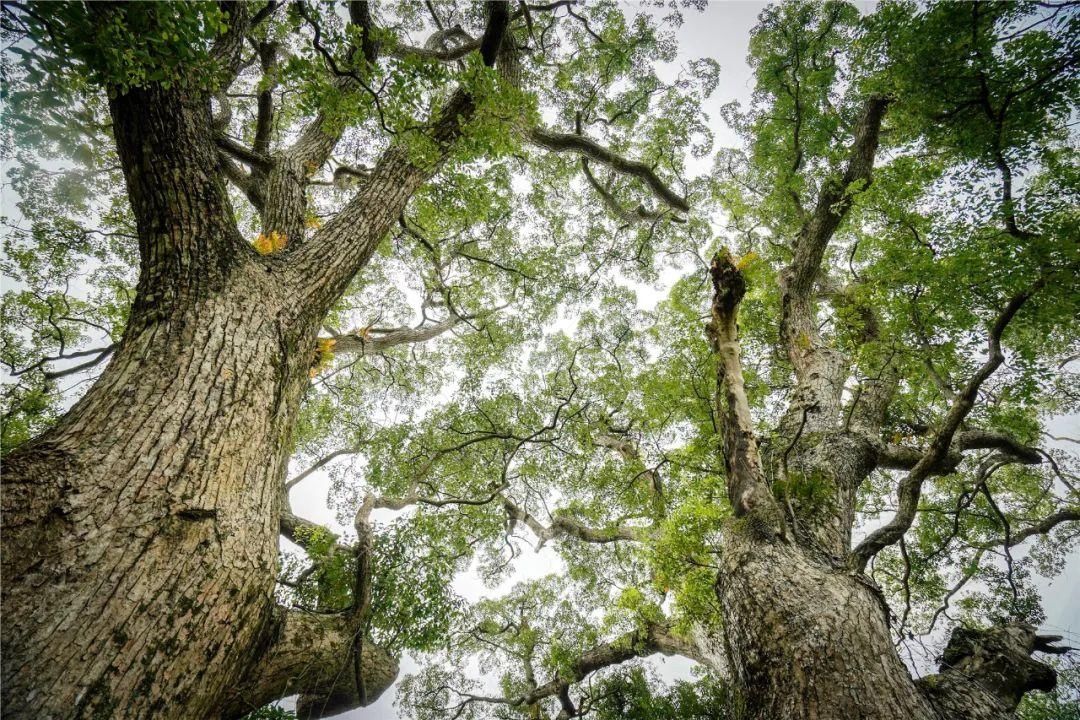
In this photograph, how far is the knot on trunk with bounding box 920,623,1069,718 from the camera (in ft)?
8.41

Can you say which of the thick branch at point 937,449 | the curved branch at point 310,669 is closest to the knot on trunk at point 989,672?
the thick branch at point 937,449

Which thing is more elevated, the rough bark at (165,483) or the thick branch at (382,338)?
the thick branch at (382,338)

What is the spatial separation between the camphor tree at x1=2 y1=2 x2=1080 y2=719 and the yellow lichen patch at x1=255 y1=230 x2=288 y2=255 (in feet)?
0.43

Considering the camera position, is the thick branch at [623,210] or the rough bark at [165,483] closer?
the rough bark at [165,483]

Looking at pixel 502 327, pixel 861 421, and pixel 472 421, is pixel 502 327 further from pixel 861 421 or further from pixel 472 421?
pixel 861 421

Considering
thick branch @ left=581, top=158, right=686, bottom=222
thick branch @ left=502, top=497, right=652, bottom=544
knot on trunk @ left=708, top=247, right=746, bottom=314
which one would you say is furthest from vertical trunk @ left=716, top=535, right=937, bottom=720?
thick branch @ left=581, top=158, right=686, bottom=222

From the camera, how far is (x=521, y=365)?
32.7 ft

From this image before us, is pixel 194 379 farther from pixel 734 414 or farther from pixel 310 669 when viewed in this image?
pixel 734 414

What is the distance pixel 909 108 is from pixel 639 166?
3.85 meters

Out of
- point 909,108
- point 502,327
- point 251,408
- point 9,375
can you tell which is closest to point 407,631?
point 251,408

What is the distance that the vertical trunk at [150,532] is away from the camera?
61.3 inches

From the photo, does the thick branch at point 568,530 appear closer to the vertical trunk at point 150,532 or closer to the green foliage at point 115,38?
the vertical trunk at point 150,532

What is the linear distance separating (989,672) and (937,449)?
5.44ft

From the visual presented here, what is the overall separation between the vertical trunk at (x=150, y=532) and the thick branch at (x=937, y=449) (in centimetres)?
472
